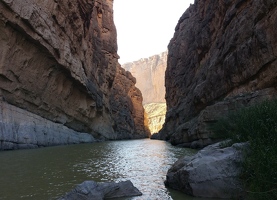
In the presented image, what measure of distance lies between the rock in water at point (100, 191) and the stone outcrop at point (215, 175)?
1.38m

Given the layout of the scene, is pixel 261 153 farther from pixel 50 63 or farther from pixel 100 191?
pixel 50 63

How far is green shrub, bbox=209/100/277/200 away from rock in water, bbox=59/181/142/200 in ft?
9.58

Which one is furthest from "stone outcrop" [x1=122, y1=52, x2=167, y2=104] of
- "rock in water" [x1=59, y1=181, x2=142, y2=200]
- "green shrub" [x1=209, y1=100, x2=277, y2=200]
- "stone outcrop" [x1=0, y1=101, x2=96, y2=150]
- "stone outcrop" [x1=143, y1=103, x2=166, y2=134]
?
"rock in water" [x1=59, y1=181, x2=142, y2=200]

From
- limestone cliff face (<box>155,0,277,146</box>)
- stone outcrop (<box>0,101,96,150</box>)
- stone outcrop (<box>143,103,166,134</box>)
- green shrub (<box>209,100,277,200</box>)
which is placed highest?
stone outcrop (<box>143,103,166,134</box>)

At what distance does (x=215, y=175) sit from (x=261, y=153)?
55.9 inches

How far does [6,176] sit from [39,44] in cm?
1709

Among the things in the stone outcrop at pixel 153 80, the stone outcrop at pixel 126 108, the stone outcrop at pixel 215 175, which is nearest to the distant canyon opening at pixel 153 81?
the stone outcrop at pixel 153 80

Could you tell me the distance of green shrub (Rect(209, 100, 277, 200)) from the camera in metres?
5.37

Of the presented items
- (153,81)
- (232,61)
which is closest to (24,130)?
(232,61)

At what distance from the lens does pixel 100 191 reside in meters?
6.74

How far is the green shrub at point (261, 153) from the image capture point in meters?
5.37

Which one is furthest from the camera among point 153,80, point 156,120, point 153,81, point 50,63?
point 153,80

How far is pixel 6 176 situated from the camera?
9.52 meters

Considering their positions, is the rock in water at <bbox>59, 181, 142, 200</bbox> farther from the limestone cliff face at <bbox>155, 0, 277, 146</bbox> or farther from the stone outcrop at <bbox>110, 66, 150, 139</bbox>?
the stone outcrop at <bbox>110, 66, 150, 139</bbox>
